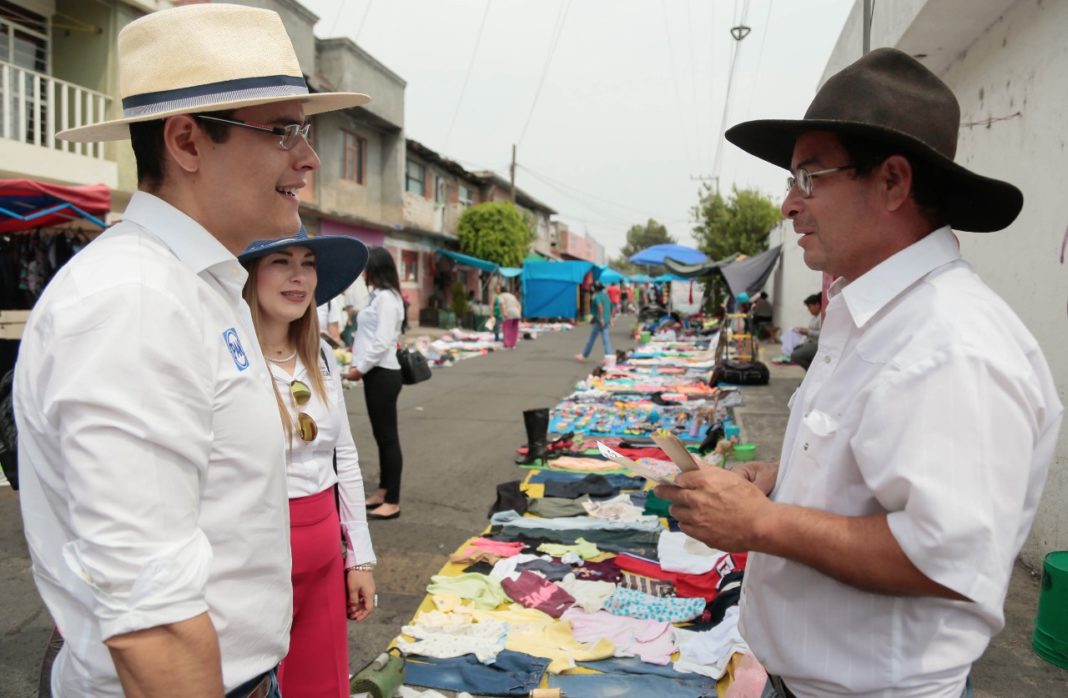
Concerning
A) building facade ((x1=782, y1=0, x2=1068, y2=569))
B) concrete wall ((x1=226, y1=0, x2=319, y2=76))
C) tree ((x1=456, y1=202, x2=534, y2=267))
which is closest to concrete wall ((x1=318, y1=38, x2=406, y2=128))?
concrete wall ((x1=226, y1=0, x2=319, y2=76))

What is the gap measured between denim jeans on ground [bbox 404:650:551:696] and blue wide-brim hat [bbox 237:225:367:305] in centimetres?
197

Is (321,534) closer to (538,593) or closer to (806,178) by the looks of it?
(806,178)

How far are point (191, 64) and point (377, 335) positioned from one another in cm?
452

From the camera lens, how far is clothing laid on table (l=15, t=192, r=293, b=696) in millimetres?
1117

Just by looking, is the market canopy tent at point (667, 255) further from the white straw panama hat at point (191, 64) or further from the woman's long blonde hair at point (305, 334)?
the white straw panama hat at point (191, 64)

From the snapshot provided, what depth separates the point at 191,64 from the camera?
1.41 metres

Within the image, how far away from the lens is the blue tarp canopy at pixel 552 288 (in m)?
34.2

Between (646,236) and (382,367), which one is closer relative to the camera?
(382,367)

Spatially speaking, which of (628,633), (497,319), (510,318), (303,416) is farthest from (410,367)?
(497,319)

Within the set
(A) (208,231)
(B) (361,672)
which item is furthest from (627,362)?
(A) (208,231)

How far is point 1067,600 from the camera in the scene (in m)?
3.56

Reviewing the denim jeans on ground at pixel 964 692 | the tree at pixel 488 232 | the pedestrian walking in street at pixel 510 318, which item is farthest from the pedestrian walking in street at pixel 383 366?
the tree at pixel 488 232

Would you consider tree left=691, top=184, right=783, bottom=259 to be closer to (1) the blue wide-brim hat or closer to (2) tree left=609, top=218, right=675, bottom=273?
(1) the blue wide-brim hat

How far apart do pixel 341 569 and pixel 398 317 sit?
3.56 m
